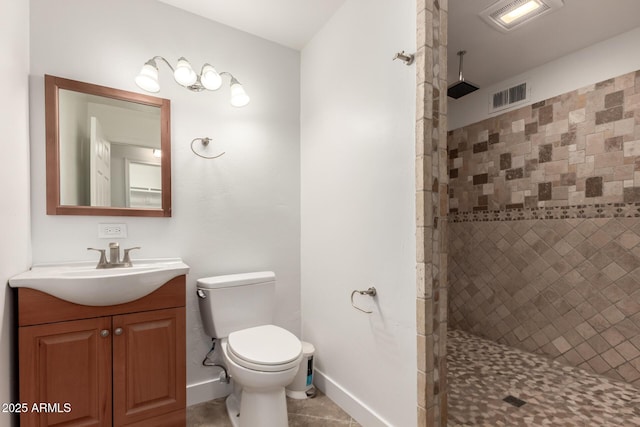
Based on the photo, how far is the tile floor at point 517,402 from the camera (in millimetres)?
1724

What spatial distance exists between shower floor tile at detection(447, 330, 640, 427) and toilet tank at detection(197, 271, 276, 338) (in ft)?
4.17

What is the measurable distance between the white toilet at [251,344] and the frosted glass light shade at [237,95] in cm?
111

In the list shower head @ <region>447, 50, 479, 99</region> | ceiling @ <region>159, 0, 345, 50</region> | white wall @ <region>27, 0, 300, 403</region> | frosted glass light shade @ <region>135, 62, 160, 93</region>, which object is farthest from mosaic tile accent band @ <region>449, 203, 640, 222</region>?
frosted glass light shade @ <region>135, 62, 160, 93</region>

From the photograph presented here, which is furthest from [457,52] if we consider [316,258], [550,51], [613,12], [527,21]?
[316,258]

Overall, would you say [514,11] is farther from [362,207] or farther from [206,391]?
[206,391]

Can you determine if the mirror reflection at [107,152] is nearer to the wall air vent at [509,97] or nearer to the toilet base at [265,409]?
the toilet base at [265,409]

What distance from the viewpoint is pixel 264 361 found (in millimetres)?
1422

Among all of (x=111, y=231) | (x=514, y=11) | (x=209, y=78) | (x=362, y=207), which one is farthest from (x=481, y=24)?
(x=111, y=231)

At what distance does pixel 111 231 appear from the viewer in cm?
174

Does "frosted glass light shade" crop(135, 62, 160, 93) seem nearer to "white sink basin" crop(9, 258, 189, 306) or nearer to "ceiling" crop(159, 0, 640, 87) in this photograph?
"ceiling" crop(159, 0, 640, 87)

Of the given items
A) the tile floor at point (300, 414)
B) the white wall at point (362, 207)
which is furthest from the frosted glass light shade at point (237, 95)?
the tile floor at point (300, 414)

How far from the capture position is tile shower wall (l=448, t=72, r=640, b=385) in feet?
6.83

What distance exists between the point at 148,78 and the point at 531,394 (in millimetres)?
3017

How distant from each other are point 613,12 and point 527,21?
0.48m
